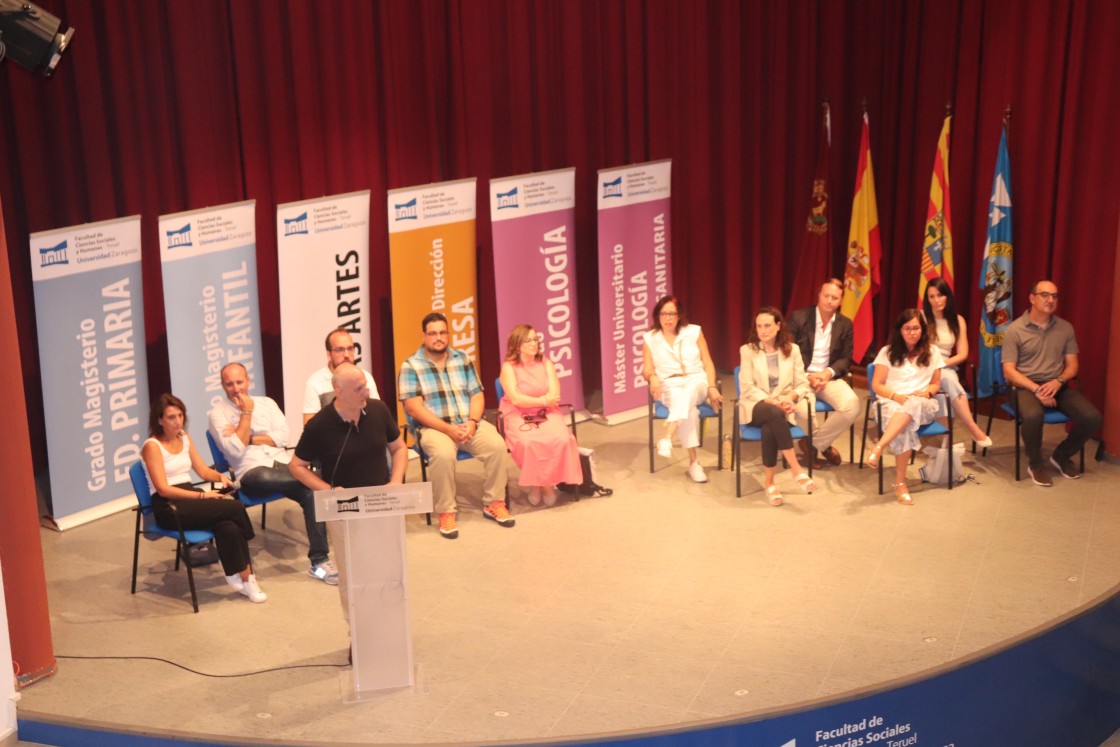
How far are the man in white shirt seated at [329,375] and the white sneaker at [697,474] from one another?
1914 millimetres

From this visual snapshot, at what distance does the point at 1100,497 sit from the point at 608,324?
3.11 m

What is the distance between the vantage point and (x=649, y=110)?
30.1 feet

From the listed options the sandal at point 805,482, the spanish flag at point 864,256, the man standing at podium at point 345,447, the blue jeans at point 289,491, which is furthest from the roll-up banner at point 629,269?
the man standing at podium at point 345,447

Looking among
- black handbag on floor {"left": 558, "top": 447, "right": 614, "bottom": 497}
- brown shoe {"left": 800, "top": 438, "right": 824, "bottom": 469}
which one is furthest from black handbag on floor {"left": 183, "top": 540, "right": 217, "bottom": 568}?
brown shoe {"left": 800, "top": 438, "right": 824, "bottom": 469}

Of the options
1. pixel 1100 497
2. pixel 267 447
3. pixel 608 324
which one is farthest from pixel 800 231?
pixel 267 447

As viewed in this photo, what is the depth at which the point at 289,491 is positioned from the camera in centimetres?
645

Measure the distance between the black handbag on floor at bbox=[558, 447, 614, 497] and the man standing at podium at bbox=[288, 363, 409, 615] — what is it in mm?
2016

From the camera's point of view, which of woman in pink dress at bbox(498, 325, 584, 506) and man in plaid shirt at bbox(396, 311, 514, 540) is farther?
woman in pink dress at bbox(498, 325, 584, 506)

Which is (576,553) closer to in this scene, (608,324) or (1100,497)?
(608,324)

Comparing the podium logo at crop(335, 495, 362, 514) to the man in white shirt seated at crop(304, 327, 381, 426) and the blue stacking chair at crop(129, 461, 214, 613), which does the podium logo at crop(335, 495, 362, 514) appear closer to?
the blue stacking chair at crop(129, 461, 214, 613)

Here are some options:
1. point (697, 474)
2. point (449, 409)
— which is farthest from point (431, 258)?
point (697, 474)

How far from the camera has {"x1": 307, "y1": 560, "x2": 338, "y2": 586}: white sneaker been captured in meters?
6.27

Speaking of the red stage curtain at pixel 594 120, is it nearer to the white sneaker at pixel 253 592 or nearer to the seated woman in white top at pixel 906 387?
the seated woman in white top at pixel 906 387

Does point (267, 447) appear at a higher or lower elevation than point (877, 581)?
higher
